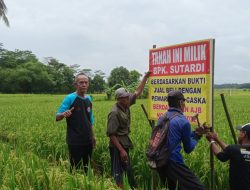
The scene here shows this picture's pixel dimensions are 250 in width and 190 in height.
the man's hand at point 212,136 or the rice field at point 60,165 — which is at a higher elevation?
the man's hand at point 212,136

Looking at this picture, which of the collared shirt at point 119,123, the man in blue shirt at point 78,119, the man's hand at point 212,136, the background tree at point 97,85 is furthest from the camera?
the background tree at point 97,85

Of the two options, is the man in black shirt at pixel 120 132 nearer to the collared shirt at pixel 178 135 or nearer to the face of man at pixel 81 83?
the face of man at pixel 81 83

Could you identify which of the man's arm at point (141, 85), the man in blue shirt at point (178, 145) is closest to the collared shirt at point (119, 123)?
the man's arm at point (141, 85)

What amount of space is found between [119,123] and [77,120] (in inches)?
31.9

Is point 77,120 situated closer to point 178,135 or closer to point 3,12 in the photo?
point 178,135

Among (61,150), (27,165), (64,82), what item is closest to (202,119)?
(27,165)

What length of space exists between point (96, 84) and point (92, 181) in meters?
81.9

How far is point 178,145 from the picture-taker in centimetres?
439

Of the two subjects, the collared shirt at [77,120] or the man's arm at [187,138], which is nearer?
the man's arm at [187,138]

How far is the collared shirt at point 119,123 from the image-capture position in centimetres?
546

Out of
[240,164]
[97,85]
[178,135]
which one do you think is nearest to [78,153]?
[178,135]

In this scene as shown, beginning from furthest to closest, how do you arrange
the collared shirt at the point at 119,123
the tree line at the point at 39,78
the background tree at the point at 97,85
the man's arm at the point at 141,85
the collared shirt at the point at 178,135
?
the background tree at the point at 97,85 < the tree line at the point at 39,78 < the man's arm at the point at 141,85 < the collared shirt at the point at 119,123 < the collared shirt at the point at 178,135

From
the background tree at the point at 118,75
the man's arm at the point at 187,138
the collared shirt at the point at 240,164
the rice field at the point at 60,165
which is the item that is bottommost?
the rice field at the point at 60,165

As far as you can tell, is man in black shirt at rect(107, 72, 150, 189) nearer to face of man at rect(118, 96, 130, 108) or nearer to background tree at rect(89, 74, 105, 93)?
face of man at rect(118, 96, 130, 108)
